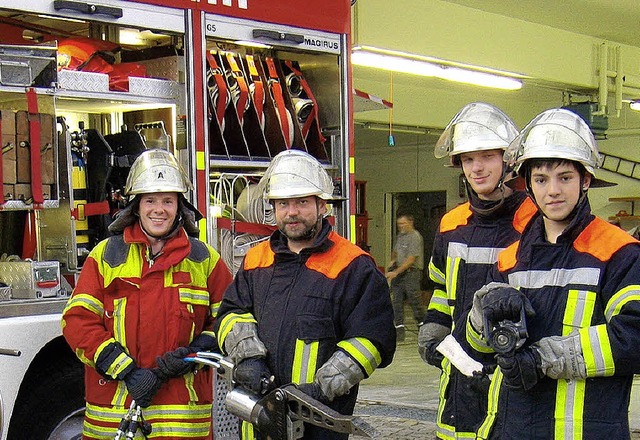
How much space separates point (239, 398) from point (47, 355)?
1.49 m

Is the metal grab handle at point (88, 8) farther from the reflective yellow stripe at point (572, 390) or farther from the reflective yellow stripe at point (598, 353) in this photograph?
the reflective yellow stripe at point (598, 353)


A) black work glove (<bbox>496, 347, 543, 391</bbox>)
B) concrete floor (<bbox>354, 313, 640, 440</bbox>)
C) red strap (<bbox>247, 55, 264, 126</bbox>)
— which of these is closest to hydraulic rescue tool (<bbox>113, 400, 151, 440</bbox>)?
black work glove (<bbox>496, 347, 543, 391</bbox>)

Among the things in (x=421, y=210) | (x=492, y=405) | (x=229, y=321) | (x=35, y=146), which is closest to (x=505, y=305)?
(x=492, y=405)

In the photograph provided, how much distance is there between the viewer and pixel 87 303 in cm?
377

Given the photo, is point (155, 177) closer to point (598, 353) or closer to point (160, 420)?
point (160, 420)

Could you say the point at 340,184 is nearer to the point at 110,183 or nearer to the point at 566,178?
the point at 110,183

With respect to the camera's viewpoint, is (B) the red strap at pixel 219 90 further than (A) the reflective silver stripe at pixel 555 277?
Yes

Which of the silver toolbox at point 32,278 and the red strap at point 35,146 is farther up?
the red strap at point 35,146

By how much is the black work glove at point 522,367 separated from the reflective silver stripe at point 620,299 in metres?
0.24

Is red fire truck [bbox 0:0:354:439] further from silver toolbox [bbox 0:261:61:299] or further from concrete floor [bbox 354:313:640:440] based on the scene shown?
concrete floor [bbox 354:313:640:440]

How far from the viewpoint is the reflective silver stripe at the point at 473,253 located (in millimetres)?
3424

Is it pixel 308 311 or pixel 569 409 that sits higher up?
pixel 308 311

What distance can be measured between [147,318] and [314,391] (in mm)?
908

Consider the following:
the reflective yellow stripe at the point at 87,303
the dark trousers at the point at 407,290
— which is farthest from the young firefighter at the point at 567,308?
the dark trousers at the point at 407,290
